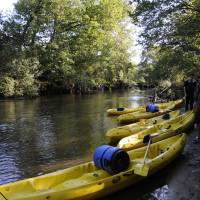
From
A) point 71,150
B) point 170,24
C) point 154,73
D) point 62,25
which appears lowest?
point 71,150

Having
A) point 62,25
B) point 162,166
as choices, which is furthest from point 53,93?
point 162,166

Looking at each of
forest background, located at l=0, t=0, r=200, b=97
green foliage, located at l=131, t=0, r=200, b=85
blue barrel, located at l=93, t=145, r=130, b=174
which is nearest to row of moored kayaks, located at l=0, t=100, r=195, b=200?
blue barrel, located at l=93, t=145, r=130, b=174

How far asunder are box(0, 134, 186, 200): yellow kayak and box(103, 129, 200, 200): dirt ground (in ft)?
0.58

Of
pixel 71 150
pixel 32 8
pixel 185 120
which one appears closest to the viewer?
pixel 71 150

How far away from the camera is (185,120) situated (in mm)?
12180

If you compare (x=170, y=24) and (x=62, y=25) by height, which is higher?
(x=62, y=25)

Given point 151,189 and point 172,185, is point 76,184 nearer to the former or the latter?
point 151,189

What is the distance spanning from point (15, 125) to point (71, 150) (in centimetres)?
632

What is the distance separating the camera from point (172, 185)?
7.01m

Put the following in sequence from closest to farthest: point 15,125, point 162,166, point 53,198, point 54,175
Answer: point 53,198
point 54,175
point 162,166
point 15,125

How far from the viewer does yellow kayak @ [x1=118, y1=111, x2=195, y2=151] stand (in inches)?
376

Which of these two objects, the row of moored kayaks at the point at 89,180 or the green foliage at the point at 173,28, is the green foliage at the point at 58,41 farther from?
the row of moored kayaks at the point at 89,180

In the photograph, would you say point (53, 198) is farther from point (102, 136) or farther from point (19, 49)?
point (19, 49)

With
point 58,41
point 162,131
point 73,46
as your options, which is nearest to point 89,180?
point 162,131
